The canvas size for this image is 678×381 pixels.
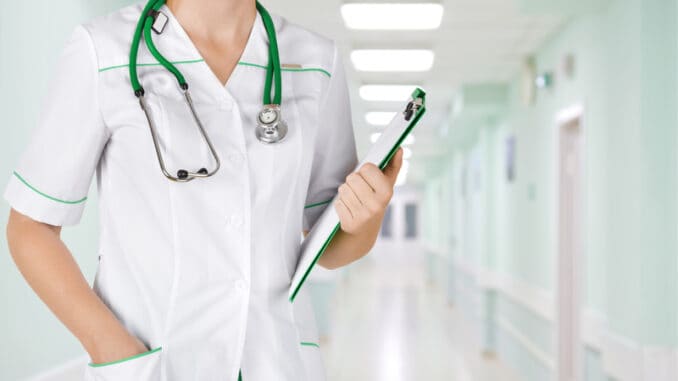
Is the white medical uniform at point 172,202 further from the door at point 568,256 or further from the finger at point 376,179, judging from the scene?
the door at point 568,256

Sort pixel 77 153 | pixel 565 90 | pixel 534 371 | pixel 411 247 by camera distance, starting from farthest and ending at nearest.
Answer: pixel 411 247 → pixel 534 371 → pixel 565 90 → pixel 77 153

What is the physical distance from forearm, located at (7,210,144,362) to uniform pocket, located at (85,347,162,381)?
1 cm

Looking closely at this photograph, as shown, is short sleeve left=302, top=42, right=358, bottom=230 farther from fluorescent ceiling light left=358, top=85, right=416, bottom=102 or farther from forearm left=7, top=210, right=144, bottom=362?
fluorescent ceiling light left=358, top=85, right=416, bottom=102

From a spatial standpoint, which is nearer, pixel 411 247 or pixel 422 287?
pixel 422 287

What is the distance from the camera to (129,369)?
0.87 metres

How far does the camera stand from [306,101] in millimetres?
1067

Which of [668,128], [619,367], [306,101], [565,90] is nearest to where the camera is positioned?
[306,101]

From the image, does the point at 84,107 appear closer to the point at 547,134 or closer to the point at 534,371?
the point at 547,134

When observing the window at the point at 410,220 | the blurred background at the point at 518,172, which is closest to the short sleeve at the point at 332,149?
the blurred background at the point at 518,172

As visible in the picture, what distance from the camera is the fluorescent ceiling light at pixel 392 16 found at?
462 cm

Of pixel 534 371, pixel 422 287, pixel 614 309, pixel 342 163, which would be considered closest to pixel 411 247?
pixel 422 287

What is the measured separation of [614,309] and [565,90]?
188 centimetres

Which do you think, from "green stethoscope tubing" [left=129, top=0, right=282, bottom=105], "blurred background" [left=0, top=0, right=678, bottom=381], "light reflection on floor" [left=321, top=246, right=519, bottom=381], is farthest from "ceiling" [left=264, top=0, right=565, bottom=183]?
"green stethoscope tubing" [left=129, top=0, right=282, bottom=105]

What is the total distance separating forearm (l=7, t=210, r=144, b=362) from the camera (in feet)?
2.88
